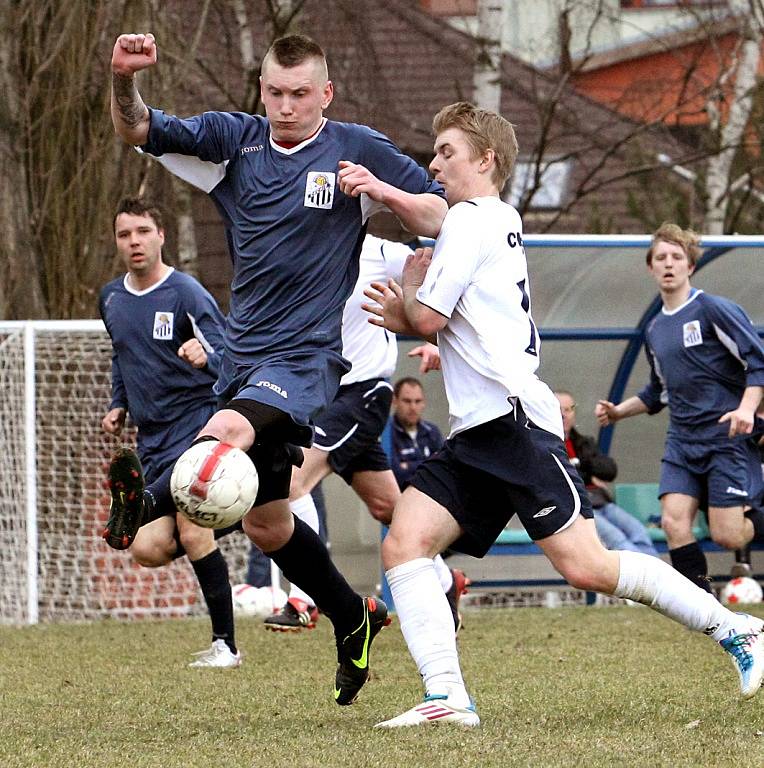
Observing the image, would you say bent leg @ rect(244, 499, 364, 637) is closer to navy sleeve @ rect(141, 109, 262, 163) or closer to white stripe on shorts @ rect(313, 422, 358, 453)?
navy sleeve @ rect(141, 109, 262, 163)

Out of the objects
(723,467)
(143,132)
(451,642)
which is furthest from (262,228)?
(723,467)

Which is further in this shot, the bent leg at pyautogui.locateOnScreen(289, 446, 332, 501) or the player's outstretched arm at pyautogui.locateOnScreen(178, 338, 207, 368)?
the bent leg at pyautogui.locateOnScreen(289, 446, 332, 501)

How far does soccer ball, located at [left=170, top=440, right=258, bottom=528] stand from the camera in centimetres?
448

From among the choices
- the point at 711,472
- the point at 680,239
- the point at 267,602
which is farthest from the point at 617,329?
the point at 267,602

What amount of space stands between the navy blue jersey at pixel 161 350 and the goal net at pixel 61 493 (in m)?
2.56

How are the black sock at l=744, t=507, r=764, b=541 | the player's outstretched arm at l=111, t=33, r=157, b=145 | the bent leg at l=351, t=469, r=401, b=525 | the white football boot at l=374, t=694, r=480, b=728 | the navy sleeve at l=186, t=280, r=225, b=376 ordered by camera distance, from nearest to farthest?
the white football boot at l=374, t=694, r=480, b=728, the player's outstretched arm at l=111, t=33, r=157, b=145, the navy sleeve at l=186, t=280, r=225, b=376, the bent leg at l=351, t=469, r=401, b=525, the black sock at l=744, t=507, r=764, b=541

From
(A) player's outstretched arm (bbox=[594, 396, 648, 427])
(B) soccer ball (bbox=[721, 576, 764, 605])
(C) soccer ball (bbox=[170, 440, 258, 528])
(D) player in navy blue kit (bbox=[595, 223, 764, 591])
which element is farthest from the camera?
(B) soccer ball (bbox=[721, 576, 764, 605])

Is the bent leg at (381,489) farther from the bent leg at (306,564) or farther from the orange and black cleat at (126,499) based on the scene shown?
the orange and black cleat at (126,499)

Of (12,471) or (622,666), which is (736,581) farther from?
(12,471)

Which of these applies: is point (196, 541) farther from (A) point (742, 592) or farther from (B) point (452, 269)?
(A) point (742, 592)

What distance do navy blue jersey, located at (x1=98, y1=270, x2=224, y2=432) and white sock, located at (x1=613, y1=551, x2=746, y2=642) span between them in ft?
10.4

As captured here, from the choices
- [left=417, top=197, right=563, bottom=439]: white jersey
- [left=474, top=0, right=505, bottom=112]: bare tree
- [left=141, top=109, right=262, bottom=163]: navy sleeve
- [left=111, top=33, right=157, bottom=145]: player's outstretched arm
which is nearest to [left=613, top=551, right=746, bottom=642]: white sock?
[left=417, top=197, right=563, bottom=439]: white jersey

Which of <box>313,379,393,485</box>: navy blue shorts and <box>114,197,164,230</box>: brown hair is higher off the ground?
<box>114,197,164,230</box>: brown hair

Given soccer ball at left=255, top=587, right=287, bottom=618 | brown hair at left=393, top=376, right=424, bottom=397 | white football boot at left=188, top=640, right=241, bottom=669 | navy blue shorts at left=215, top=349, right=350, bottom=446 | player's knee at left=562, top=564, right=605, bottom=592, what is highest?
navy blue shorts at left=215, top=349, right=350, bottom=446
